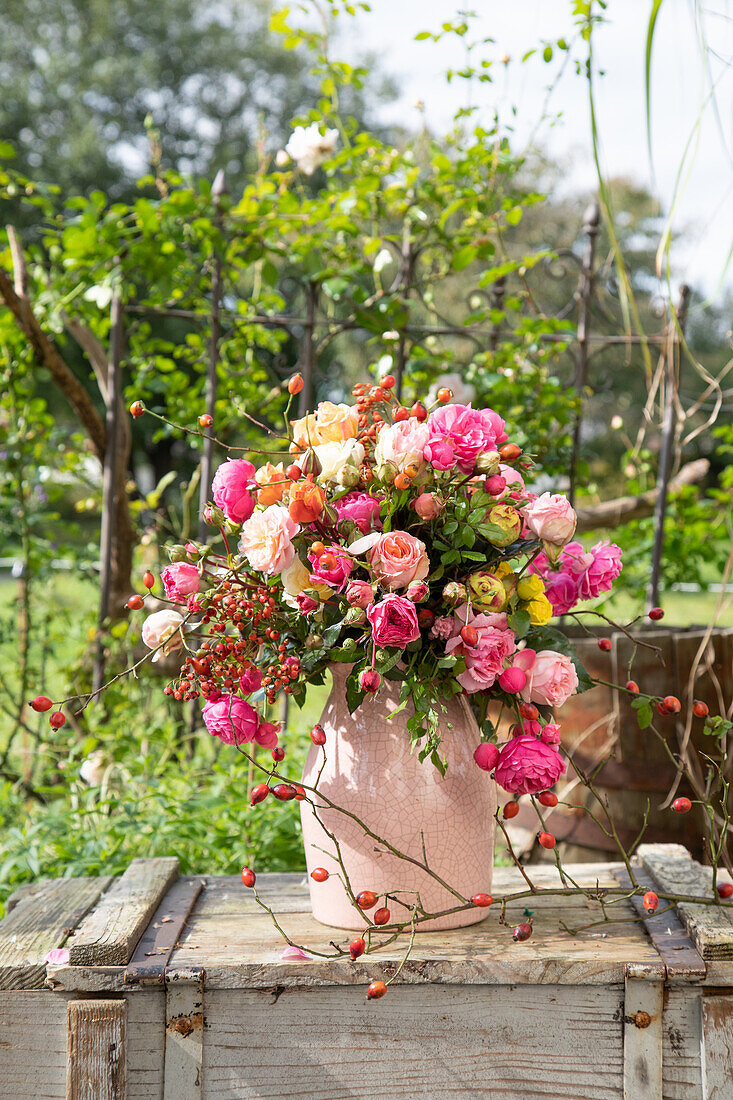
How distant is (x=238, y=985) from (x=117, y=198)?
13319 millimetres

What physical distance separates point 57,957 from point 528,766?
0.60m

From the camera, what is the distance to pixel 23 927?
3.59 ft

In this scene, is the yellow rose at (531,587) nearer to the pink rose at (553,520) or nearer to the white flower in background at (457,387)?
the pink rose at (553,520)

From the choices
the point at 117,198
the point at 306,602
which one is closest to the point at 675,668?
the point at 306,602

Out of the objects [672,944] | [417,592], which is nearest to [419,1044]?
[672,944]

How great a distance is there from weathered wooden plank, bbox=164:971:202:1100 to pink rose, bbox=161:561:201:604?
0.46m

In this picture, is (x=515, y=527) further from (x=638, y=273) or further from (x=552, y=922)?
(x=638, y=273)

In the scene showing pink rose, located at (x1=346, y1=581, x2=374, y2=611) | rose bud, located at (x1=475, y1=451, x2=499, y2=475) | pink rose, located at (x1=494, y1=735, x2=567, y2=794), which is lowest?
pink rose, located at (x1=494, y1=735, x2=567, y2=794)

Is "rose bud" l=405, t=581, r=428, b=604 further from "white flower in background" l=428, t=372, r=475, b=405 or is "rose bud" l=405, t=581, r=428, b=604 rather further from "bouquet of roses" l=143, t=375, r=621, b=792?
"white flower in background" l=428, t=372, r=475, b=405

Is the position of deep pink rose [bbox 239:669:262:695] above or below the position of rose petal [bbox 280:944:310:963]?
above

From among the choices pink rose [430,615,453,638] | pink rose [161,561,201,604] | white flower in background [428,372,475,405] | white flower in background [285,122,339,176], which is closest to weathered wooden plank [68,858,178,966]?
pink rose [161,561,201,604]

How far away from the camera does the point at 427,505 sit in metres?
0.97

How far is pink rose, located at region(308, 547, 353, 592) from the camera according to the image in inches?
37.4

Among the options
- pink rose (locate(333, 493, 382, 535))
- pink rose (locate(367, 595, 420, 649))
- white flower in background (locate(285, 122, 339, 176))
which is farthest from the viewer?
white flower in background (locate(285, 122, 339, 176))
